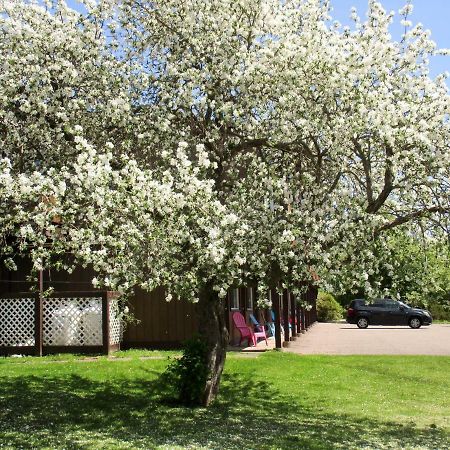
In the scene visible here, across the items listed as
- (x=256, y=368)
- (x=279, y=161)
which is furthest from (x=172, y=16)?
(x=256, y=368)

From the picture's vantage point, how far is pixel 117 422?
988 centimetres

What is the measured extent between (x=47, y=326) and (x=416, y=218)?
10743 mm

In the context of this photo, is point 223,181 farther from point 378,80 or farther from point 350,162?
point 378,80

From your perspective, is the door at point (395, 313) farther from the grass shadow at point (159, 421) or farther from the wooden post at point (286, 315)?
the grass shadow at point (159, 421)

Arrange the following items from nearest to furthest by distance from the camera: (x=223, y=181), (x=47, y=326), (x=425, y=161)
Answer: (x=425, y=161), (x=223, y=181), (x=47, y=326)

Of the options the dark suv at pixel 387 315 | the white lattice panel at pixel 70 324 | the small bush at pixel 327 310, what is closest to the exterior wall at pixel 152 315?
the white lattice panel at pixel 70 324

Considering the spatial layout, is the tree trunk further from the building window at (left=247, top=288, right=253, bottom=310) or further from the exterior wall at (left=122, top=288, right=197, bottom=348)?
the building window at (left=247, top=288, right=253, bottom=310)

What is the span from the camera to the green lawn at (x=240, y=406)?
883 cm

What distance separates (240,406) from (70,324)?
707 centimetres

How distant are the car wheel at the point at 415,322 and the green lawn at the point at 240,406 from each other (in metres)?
21.9

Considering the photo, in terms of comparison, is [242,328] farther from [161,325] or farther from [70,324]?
[70,324]

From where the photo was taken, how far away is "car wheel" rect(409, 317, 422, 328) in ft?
127

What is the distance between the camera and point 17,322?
17219 millimetres

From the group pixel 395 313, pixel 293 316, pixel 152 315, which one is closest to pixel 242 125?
pixel 152 315
